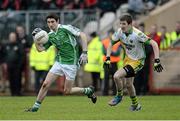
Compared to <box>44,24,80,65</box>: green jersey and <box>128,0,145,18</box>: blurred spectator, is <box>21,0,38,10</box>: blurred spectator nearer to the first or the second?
<box>128,0,145,18</box>: blurred spectator

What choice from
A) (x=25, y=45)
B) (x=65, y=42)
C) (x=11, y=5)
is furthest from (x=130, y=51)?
(x=11, y=5)

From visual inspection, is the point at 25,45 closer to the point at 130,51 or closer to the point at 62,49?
the point at 130,51

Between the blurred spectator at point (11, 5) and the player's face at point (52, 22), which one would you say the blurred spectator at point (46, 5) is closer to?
the blurred spectator at point (11, 5)

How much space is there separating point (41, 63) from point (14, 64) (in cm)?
109

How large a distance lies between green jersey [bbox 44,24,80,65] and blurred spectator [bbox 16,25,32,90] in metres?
8.63

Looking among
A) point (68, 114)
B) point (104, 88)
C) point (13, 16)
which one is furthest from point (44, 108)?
point (13, 16)

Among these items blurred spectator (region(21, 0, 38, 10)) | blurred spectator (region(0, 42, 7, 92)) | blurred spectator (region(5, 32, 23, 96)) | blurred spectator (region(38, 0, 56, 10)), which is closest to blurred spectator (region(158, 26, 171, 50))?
blurred spectator (region(5, 32, 23, 96))

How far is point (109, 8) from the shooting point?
1112 inches

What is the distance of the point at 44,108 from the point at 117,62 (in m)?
7.08

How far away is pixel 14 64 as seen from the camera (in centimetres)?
2491

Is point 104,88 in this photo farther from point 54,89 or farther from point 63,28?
point 63,28

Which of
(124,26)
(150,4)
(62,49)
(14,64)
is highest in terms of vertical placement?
(150,4)

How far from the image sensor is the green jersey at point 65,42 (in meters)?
16.2

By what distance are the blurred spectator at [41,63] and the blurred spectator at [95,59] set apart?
1.19 metres
